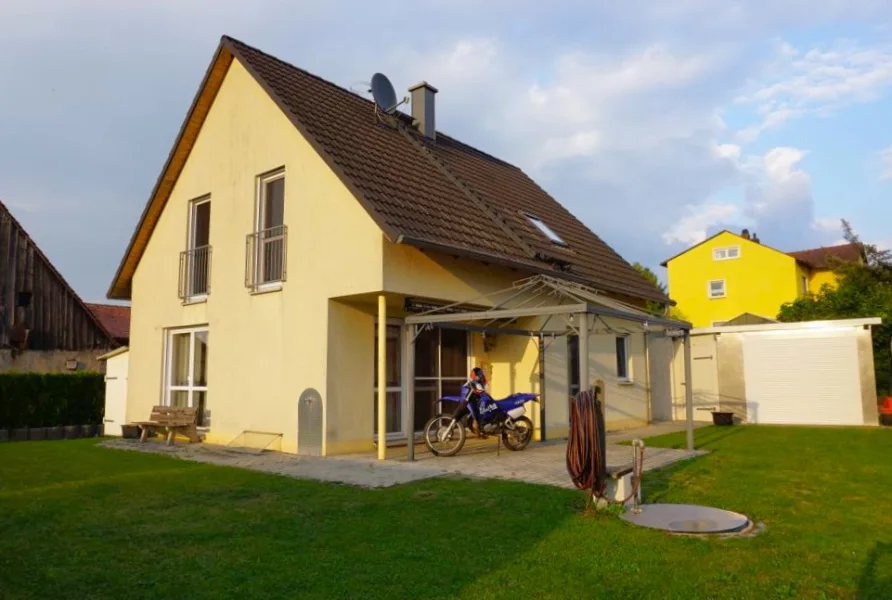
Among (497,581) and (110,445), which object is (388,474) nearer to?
(497,581)

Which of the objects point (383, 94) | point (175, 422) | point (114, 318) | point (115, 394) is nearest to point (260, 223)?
point (175, 422)

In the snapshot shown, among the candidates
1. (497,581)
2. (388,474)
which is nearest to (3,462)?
(388,474)

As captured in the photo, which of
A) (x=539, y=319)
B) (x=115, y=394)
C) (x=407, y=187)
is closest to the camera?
(x=407, y=187)

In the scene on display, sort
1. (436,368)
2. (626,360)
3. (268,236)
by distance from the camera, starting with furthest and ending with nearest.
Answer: (626,360) → (436,368) → (268,236)

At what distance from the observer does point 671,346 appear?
19359 millimetres

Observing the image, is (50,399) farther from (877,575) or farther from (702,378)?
(702,378)

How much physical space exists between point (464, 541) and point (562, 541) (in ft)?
2.56

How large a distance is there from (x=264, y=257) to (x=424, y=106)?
6502mm

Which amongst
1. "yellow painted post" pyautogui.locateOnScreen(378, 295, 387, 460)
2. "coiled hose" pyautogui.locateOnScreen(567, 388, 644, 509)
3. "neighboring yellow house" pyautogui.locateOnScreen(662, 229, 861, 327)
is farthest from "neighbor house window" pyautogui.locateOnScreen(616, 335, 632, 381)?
"neighboring yellow house" pyautogui.locateOnScreen(662, 229, 861, 327)

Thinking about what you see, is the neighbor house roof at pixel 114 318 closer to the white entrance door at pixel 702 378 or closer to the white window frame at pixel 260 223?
the white window frame at pixel 260 223

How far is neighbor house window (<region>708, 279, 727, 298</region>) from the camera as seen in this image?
125 ft

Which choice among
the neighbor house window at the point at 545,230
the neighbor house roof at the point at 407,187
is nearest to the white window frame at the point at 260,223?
the neighbor house roof at the point at 407,187

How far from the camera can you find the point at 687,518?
6129 millimetres

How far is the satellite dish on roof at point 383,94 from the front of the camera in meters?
15.7
